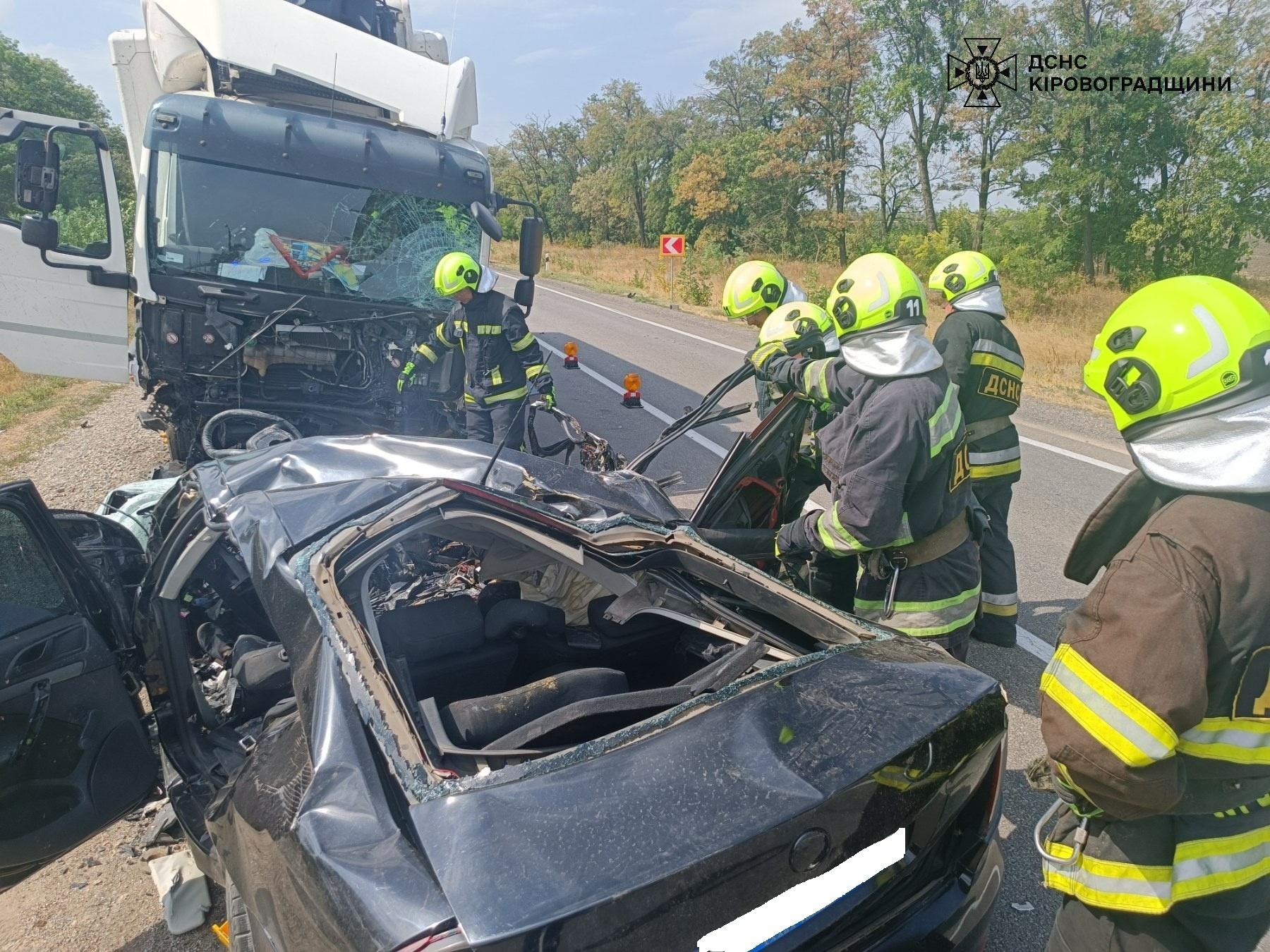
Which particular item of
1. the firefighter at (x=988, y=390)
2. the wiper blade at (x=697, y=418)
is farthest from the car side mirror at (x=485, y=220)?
the firefighter at (x=988, y=390)

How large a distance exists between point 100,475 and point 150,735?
5155mm

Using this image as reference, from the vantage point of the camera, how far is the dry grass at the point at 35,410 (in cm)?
739

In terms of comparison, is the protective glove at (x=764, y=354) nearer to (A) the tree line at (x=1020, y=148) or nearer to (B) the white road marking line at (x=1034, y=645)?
(B) the white road marking line at (x=1034, y=645)

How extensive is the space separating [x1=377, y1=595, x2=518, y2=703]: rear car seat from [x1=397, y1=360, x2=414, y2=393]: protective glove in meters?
3.38

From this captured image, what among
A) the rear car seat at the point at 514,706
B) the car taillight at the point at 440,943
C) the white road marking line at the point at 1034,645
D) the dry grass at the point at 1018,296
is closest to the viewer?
the car taillight at the point at 440,943

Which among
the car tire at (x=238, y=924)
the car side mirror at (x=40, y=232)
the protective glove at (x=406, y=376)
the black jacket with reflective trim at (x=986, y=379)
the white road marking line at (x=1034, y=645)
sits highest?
the car side mirror at (x=40, y=232)

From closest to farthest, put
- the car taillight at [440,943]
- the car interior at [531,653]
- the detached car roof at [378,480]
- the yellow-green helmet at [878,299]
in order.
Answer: the car taillight at [440,943], the car interior at [531,653], the detached car roof at [378,480], the yellow-green helmet at [878,299]

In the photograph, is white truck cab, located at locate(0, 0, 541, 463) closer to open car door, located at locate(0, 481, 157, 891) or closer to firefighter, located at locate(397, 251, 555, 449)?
firefighter, located at locate(397, 251, 555, 449)

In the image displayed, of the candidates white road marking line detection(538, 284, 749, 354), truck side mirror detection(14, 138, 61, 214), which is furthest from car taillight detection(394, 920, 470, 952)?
white road marking line detection(538, 284, 749, 354)

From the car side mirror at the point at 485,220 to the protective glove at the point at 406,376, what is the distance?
1136 millimetres

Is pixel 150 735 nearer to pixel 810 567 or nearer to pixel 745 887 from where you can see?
pixel 745 887

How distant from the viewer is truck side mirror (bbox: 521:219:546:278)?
20.9 ft

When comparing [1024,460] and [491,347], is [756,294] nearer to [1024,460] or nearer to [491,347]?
[491,347]

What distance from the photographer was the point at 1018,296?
24359mm
